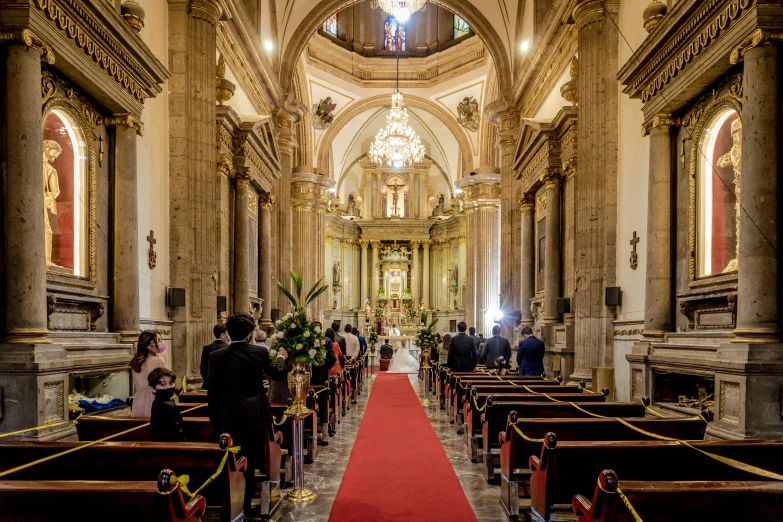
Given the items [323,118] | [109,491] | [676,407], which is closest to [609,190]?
[676,407]

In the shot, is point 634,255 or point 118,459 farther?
point 634,255

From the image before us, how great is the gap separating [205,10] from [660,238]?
8353 mm

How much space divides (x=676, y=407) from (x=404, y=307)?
88.4ft

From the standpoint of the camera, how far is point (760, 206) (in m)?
5.60

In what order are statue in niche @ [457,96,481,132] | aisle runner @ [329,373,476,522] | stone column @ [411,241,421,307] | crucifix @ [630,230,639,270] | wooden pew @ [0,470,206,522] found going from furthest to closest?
stone column @ [411,241,421,307] → statue in niche @ [457,96,481,132] → crucifix @ [630,230,639,270] → aisle runner @ [329,373,476,522] → wooden pew @ [0,470,206,522]

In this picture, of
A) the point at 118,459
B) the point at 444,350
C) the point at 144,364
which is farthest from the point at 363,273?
the point at 118,459

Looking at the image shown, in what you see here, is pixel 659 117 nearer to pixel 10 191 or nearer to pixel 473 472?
pixel 473 472

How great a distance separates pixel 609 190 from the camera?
10.1 metres

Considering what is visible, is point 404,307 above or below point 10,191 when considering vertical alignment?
below

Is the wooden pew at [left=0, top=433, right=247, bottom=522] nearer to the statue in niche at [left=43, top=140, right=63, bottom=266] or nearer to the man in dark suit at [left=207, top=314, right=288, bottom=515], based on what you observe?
the man in dark suit at [left=207, top=314, right=288, bottom=515]

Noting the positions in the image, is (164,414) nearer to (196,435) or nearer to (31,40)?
(196,435)

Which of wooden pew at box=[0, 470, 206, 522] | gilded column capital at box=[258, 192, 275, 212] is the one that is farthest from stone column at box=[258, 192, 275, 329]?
wooden pew at box=[0, 470, 206, 522]

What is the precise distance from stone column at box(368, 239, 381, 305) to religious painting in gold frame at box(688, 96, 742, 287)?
27.5m

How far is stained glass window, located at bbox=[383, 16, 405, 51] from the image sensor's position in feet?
88.8
